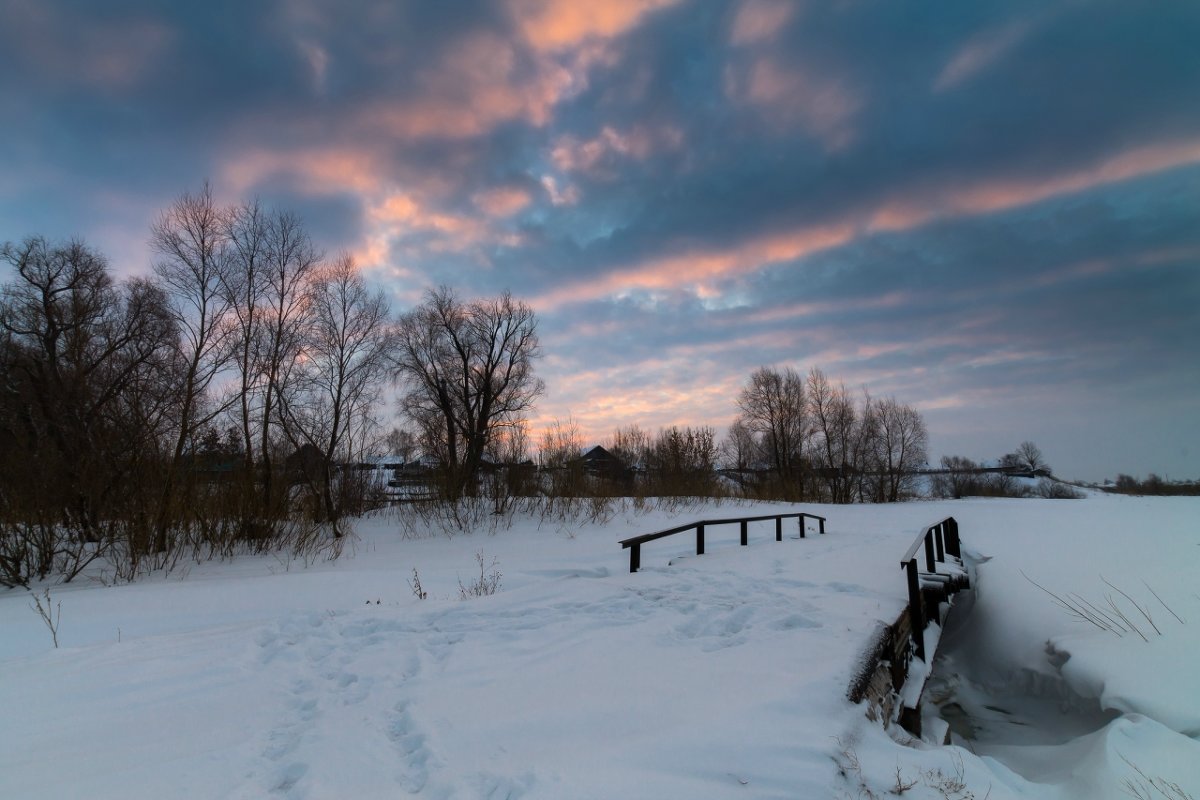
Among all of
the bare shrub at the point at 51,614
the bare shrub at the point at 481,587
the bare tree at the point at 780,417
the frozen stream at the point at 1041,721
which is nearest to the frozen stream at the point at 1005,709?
the frozen stream at the point at 1041,721

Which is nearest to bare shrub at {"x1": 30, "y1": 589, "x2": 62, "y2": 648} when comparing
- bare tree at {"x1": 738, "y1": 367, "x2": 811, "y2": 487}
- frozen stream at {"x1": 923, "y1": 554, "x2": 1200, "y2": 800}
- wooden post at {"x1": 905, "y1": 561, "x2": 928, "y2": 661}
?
frozen stream at {"x1": 923, "y1": 554, "x2": 1200, "y2": 800}

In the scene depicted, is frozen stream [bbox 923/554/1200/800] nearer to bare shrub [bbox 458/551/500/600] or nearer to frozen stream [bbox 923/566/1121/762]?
frozen stream [bbox 923/566/1121/762]

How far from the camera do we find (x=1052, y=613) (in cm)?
637

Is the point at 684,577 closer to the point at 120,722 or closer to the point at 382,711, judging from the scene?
the point at 382,711

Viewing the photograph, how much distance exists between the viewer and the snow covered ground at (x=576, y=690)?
2686 mm

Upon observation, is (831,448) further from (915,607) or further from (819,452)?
(915,607)

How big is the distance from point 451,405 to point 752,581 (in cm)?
2561

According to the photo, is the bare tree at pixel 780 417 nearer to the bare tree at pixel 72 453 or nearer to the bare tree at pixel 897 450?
the bare tree at pixel 897 450

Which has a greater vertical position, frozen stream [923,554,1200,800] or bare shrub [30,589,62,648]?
bare shrub [30,589,62,648]

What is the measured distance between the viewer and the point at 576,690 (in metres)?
3.60

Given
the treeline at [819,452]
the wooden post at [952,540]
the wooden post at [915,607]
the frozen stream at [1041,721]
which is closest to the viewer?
the frozen stream at [1041,721]

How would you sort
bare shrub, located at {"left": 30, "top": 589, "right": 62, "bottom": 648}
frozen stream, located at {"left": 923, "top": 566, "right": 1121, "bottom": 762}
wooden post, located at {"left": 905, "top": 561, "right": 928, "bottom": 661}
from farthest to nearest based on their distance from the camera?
wooden post, located at {"left": 905, "top": 561, "right": 928, "bottom": 661}
bare shrub, located at {"left": 30, "top": 589, "right": 62, "bottom": 648}
frozen stream, located at {"left": 923, "top": 566, "right": 1121, "bottom": 762}

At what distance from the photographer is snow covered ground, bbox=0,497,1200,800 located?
106 inches

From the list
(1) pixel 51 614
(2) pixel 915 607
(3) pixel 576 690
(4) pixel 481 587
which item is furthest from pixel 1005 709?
(1) pixel 51 614
